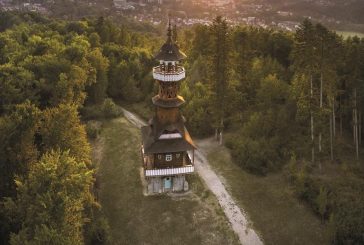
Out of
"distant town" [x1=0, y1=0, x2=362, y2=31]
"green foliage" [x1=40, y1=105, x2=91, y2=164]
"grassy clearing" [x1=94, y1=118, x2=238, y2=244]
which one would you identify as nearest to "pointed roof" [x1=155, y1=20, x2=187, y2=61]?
"green foliage" [x1=40, y1=105, x2=91, y2=164]

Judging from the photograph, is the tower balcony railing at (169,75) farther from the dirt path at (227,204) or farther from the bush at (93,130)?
the bush at (93,130)

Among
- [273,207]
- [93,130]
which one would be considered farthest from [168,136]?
[93,130]

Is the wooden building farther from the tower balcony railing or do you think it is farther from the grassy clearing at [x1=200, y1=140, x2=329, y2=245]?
the grassy clearing at [x1=200, y1=140, x2=329, y2=245]

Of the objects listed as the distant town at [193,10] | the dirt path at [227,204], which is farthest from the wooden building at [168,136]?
the distant town at [193,10]

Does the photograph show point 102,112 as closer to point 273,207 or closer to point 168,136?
point 168,136

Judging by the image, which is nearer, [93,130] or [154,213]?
[154,213]

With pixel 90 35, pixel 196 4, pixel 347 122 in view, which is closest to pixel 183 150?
pixel 347 122
